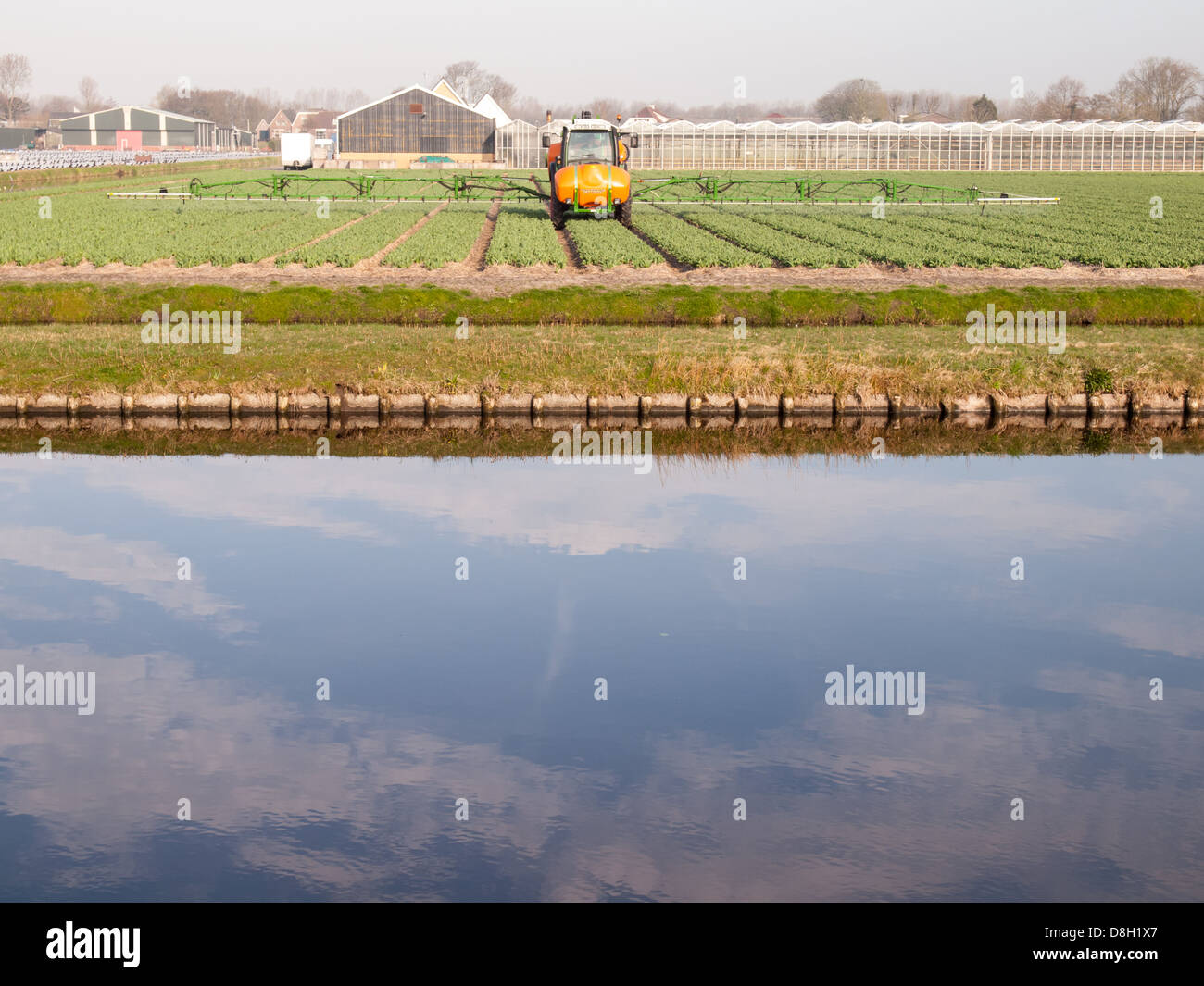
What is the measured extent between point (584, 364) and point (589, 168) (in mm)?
28508

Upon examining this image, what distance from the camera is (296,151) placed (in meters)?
131

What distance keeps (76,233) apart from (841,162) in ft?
299

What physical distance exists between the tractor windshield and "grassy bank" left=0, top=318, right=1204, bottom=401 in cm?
2417

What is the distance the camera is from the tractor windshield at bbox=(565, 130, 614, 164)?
51969 mm

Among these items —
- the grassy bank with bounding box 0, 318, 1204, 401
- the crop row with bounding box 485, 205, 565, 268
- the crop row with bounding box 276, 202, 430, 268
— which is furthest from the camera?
the crop row with bounding box 276, 202, 430, 268

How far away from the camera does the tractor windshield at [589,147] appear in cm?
5197

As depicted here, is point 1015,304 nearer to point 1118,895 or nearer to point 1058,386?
point 1058,386

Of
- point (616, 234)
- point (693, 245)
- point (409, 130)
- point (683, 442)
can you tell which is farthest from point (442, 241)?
point (409, 130)

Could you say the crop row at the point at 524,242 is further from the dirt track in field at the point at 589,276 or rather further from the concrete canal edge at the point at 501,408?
the concrete canal edge at the point at 501,408

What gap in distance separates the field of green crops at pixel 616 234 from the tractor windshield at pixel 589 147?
7.85 ft

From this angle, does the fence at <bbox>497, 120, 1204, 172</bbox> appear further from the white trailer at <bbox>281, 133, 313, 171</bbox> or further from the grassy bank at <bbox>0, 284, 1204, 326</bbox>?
the grassy bank at <bbox>0, 284, 1204, 326</bbox>

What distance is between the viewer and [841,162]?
422 feet

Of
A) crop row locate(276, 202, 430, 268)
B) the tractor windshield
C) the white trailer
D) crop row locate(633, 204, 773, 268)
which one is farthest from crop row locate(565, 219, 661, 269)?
the white trailer

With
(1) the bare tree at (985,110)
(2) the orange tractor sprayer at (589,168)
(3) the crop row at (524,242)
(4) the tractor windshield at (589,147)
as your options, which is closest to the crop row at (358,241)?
(3) the crop row at (524,242)
